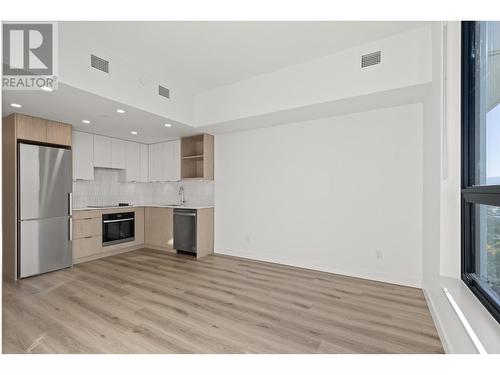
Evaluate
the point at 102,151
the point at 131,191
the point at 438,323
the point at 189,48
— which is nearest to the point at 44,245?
the point at 102,151

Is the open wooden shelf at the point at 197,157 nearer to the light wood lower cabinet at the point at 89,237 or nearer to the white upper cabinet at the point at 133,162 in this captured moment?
the white upper cabinet at the point at 133,162

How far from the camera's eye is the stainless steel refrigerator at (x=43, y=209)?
11.2ft

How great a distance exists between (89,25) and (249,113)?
6.68 feet

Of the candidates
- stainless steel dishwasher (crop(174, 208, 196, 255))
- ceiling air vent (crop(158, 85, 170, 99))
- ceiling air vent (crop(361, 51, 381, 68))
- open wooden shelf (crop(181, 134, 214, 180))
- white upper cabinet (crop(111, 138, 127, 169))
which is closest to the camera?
ceiling air vent (crop(361, 51, 381, 68))

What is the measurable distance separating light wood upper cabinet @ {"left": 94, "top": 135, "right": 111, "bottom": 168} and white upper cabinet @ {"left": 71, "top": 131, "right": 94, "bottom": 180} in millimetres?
78

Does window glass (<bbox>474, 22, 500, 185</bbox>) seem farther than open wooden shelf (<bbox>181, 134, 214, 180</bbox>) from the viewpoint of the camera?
No

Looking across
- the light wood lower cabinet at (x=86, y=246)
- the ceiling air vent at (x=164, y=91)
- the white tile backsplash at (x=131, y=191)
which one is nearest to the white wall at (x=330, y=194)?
the white tile backsplash at (x=131, y=191)

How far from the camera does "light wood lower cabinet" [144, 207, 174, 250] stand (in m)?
4.96

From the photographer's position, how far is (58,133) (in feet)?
12.6

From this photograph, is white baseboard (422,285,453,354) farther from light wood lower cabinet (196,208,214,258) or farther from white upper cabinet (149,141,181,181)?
white upper cabinet (149,141,181,181)

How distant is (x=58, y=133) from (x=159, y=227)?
92.9 inches

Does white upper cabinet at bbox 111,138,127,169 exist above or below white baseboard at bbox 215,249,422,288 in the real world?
above

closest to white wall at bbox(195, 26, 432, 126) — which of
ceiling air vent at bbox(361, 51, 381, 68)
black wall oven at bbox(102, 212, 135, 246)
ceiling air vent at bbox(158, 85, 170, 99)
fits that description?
ceiling air vent at bbox(361, 51, 381, 68)
